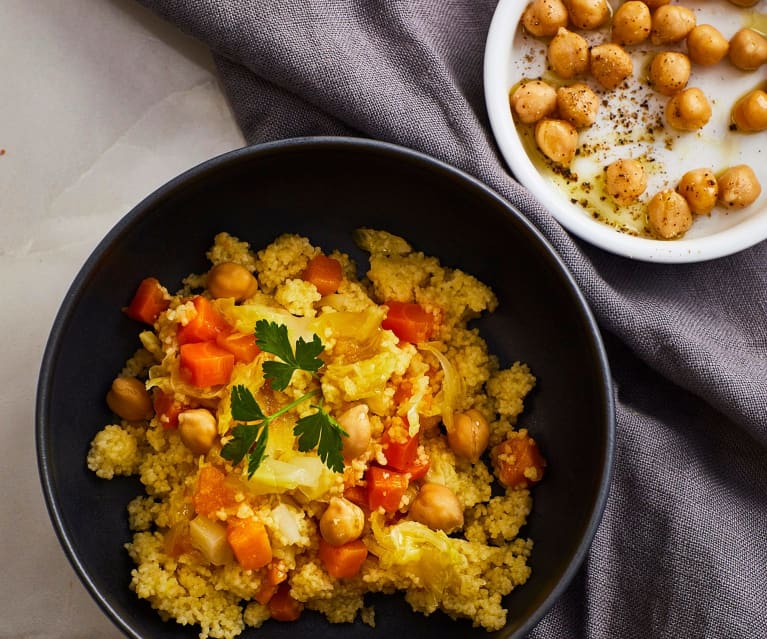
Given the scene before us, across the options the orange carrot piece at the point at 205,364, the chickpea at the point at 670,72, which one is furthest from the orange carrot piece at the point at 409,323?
the chickpea at the point at 670,72

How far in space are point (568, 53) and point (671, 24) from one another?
27cm

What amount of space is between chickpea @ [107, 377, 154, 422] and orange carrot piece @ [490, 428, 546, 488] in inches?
33.4

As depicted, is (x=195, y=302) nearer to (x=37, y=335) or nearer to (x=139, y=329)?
(x=139, y=329)

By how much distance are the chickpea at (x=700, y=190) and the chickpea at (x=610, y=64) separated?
302 mm

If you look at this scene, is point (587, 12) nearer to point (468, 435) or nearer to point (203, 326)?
point (468, 435)

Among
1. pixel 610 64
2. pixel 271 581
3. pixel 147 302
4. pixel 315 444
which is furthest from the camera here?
pixel 610 64

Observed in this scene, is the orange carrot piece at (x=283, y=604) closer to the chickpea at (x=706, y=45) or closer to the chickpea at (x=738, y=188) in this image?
the chickpea at (x=738, y=188)

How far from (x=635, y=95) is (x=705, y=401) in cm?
81

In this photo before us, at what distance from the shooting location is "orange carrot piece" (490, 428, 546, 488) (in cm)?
208

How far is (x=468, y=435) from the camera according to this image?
79.0 inches

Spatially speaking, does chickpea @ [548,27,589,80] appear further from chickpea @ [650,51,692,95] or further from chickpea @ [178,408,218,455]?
chickpea @ [178,408,218,455]

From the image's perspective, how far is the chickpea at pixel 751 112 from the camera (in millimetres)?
2141

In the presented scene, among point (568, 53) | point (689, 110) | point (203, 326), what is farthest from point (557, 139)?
point (203, 326)

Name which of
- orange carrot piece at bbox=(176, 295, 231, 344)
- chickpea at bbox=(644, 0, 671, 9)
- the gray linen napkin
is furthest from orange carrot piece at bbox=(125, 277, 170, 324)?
chickpea at bbox=(644, 0, 671, 9)
